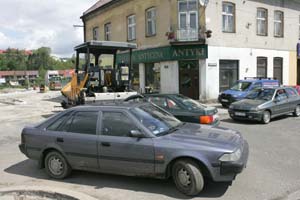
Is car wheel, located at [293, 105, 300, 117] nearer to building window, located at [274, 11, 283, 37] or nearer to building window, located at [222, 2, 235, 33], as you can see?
building window, located at [222, 2, 235, 33]

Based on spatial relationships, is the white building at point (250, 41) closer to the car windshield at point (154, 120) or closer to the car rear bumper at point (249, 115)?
the car rear bumper at point (249, 115)

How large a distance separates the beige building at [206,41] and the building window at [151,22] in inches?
2.8

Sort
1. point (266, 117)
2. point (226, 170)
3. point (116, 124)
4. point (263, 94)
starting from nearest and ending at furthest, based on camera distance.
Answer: point (226, 170), point (116, 124), point (266, 117), point (263, 94)

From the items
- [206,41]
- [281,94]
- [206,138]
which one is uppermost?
[206,41]

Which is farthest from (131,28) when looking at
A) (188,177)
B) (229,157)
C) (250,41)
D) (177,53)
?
(229,157)

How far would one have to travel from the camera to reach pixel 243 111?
12.4 metres

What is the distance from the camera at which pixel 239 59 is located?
869 inches

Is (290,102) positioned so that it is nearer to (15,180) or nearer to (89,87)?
(89,87)

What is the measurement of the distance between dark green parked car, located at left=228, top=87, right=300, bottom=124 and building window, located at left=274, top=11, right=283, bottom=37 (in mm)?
12329

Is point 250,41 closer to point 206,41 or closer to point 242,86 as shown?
point 206,41

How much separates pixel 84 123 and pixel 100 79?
26.5ft

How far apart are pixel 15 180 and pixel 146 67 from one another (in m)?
18.5

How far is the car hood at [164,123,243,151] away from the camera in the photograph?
489 cm

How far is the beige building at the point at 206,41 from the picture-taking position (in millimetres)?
20438
